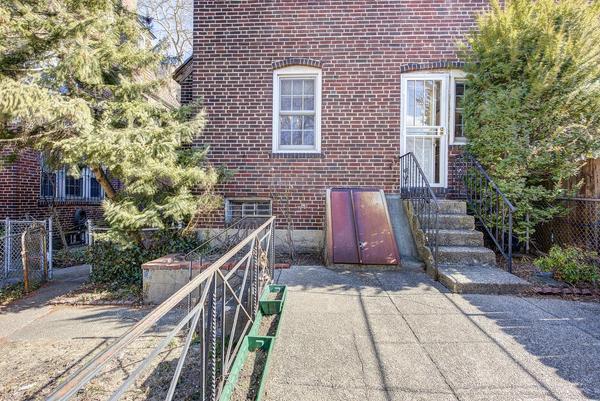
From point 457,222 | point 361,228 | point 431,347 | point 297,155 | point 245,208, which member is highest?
point 297,155

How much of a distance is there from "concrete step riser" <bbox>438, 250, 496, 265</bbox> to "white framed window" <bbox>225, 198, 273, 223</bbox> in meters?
3.44

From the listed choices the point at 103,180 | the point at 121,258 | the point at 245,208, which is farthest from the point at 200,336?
the point at 245,208

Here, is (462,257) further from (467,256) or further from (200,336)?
(200,336)

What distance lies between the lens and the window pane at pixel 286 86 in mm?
6914

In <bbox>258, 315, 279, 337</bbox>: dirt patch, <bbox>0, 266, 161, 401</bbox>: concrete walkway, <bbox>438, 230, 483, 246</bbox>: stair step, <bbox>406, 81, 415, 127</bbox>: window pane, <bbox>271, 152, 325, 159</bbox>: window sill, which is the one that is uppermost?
<bbox>406, 81, 415, 127</bbox>: window pane

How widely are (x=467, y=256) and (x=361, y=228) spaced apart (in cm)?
160

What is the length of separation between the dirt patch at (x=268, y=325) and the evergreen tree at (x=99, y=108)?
254 centimetres

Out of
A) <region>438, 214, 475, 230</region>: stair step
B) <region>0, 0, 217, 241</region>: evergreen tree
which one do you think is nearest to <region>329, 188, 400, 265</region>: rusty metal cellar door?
<region>438, 214, 475, 230</region>: stair step

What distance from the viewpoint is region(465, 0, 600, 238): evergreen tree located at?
4918mm

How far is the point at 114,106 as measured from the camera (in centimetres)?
498

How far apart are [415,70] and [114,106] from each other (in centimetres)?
546

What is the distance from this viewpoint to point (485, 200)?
5.63m

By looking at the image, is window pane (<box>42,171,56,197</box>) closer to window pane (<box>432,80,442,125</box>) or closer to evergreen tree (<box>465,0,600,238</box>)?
window pane (<box>432,80,442,125</box>)

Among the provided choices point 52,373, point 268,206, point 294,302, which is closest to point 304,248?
point 268,206
